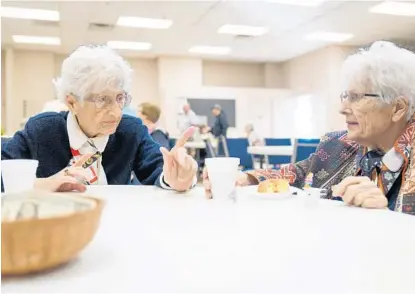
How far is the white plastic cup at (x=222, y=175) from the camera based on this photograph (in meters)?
1.05

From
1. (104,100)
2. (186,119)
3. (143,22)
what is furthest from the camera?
(186,119)

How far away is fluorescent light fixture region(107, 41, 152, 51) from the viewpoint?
892 cm

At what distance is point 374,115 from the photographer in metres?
1.53

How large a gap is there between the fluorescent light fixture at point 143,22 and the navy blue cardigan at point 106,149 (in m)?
5.67

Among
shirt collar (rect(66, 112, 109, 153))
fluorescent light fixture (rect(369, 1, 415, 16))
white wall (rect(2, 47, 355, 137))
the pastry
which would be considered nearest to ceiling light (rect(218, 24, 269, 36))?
fluorescent light fixture (rect(369, 1, 415, 16))

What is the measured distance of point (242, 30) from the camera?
310 inches

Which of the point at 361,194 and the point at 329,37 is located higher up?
the point at 329,37

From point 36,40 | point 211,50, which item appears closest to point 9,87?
point 36,40

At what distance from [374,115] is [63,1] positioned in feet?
18.5

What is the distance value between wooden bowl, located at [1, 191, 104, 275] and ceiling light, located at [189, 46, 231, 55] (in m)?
9.19

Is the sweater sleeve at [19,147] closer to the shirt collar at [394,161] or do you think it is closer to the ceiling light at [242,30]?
the shirt collar at [394,161]

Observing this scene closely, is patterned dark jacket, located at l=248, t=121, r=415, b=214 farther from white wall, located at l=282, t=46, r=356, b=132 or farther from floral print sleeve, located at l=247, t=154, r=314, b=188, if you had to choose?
white wall, located at l=282, t=46, r=356, b=132

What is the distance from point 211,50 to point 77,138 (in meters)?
8.46

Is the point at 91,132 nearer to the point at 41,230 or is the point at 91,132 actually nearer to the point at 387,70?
the point at 387,70
